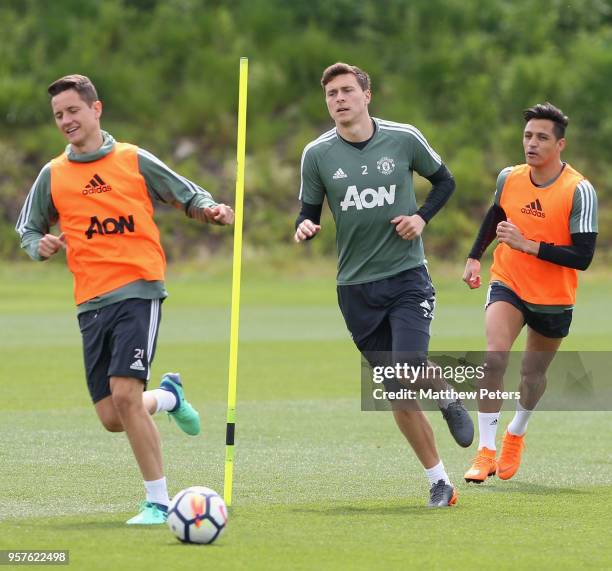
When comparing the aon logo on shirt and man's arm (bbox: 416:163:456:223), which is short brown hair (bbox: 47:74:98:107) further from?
man's arm (bbox: 416:163:456:223)

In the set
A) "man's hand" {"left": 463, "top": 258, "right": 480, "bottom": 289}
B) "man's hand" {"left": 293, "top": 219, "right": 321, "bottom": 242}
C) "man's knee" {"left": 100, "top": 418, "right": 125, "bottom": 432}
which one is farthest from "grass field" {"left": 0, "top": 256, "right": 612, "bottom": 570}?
"man's hand" {"left": 293, "top": 219, "right": 321, "bottom": 242}

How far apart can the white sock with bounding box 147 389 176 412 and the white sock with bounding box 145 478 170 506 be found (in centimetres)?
119

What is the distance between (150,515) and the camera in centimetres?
783

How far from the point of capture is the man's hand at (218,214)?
809 centimetres

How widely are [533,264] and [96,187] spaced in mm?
3462

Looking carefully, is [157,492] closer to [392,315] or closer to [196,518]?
[196,518]

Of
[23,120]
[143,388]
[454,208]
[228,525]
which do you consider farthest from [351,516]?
[23,120]

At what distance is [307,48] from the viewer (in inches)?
1599

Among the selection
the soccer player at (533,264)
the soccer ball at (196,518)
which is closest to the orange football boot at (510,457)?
the soccer player at (533,264)

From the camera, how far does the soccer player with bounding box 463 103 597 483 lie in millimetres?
9883

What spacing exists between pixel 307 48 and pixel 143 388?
110 feet

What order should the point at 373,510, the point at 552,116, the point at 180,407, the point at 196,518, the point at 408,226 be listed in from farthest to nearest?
the point at 552,116, the point at 180,407, the point at 408,226, the point at 373,510, the point at 196,518

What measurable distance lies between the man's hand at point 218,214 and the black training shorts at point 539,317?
2.77m

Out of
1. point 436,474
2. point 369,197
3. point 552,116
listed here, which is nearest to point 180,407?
point 436,474
